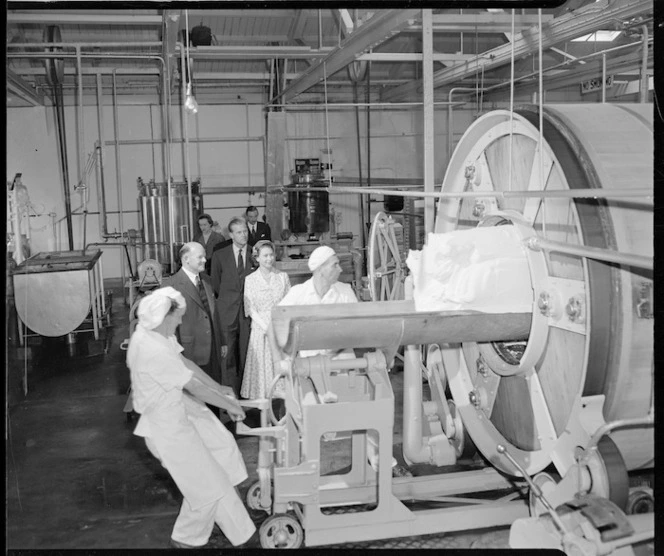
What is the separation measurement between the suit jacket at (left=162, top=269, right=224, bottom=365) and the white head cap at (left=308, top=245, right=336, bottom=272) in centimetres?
41

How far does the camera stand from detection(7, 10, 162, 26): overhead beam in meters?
2.57

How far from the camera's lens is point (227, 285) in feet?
8.79

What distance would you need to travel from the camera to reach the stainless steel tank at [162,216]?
2654 millimetres

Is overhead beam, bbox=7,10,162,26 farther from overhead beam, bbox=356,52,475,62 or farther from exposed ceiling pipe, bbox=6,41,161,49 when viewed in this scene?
overhead beam, bbox=356,52,475,62

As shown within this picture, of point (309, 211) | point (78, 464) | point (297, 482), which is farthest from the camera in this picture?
point (309, 211)

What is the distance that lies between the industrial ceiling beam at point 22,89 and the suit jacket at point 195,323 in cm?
87

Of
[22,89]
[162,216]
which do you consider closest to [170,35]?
[22,89]

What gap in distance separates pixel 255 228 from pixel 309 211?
772 mm


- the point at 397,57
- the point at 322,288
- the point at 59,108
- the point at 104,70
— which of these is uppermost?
the point at 397,57

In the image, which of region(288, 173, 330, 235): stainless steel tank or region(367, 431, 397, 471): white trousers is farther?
region(288, 173, 330, 235): stainless steel tank

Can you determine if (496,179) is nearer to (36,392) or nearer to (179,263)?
(179,263)

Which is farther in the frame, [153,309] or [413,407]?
[413,407]

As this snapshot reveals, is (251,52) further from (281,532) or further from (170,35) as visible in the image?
(281,532)

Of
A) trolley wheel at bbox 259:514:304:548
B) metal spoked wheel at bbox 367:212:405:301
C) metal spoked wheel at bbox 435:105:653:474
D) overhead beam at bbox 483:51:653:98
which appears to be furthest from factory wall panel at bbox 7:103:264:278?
overhead beam at bbox 483:51:653:98
